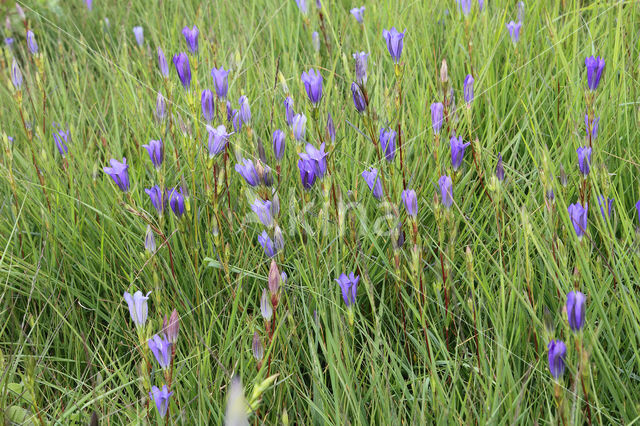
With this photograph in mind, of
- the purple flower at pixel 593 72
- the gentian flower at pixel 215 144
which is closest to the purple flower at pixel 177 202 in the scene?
the gentian flower at pixel 215 144

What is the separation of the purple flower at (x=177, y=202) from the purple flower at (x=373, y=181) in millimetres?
489

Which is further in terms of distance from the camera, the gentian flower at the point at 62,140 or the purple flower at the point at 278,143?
the gentian flower at the point at 62,140

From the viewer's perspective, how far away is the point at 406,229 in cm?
178

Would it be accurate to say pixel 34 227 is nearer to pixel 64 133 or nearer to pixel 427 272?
pixel 64 133

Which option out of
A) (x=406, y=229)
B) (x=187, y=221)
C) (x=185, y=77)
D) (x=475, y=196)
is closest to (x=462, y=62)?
(x=475, y=196)

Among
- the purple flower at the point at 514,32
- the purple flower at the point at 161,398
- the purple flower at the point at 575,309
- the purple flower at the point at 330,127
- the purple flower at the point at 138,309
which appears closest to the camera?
the purple flower at the point at 575,309

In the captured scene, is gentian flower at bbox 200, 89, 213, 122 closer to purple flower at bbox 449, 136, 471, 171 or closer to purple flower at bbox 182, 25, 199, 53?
purple flower at bbox 182, 25, 199, 53

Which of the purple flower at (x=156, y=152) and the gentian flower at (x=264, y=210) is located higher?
the purple flower at (x=156, y=152)

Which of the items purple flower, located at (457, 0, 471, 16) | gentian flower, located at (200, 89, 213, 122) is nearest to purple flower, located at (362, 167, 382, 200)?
gentian flower, located at (200, 89, 213, 122)

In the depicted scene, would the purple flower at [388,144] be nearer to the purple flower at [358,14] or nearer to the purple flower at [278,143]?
the purple flower at [278,143]

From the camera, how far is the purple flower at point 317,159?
1495 mm

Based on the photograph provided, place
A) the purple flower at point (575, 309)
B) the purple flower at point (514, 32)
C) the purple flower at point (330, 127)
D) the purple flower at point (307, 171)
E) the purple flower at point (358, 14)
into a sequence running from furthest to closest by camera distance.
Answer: the purple flower at point (358, 14), the purple flower at point (514, 32), the purple flower at point (330, 127), the purple flower at point (307, 171), the purple flower at point (575, 309)

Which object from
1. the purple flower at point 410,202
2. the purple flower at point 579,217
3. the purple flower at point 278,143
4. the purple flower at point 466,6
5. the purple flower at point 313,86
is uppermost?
the purple flower at point 313,86

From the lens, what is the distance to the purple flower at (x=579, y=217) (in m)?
1.37
